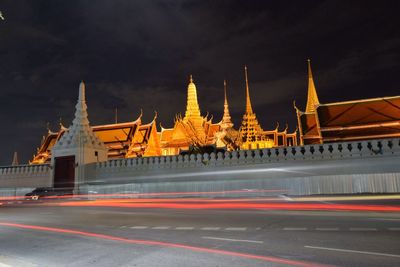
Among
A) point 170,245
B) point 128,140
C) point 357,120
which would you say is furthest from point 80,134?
point 357,120

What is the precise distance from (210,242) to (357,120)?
24492 millimetres

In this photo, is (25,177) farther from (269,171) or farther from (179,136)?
(179,136)

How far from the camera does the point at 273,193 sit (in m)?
17.7

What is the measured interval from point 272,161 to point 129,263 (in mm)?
14293

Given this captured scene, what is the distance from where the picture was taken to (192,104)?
5444cm

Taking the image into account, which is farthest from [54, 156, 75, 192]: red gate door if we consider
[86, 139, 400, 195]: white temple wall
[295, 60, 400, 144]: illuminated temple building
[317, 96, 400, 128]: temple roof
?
[317, 96, 400, 128]: temple roof


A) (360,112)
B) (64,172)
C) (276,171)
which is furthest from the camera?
(360,112)

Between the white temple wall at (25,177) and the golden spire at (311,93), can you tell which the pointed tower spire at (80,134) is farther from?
the golden spire at (311,93)

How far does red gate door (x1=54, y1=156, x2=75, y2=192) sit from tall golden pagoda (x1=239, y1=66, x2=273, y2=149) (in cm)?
2859

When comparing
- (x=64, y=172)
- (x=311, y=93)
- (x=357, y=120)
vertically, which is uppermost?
(x=311, y=93)

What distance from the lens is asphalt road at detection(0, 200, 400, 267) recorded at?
215 inches

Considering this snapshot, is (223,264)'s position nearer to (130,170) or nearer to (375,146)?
(375,146)

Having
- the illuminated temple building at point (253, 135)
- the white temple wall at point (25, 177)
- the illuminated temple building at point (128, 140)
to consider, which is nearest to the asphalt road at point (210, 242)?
the white temple wall at point (25, 177)

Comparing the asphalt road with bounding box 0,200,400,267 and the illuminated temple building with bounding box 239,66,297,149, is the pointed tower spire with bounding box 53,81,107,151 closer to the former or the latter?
the asphalt road with bounding box 0,200,400,267
